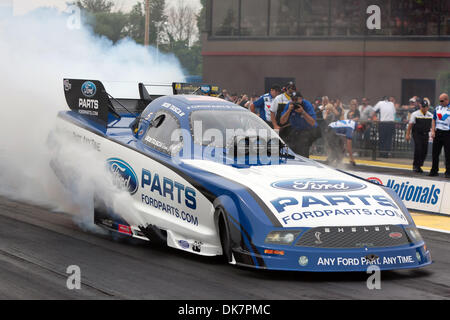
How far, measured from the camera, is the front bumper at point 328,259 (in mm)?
7781

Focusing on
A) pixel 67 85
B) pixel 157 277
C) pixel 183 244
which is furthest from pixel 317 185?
pixel 67 85

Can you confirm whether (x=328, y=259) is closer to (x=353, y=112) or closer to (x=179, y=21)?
(x=353, y=112)

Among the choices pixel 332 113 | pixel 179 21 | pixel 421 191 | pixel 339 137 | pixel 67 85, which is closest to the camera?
pixel 67 85

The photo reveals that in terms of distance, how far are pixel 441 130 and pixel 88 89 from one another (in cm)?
966

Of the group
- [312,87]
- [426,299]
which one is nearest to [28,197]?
[426,299]

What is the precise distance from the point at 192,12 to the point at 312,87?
57.5ft

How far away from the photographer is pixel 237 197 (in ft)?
27.1

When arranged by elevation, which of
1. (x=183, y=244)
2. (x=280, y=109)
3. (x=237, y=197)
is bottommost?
(x=183, y=244)

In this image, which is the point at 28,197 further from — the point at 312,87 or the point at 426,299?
the point at 312,87

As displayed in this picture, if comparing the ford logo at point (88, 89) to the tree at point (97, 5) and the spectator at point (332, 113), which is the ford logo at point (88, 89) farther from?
the spectator at point (332, 113)

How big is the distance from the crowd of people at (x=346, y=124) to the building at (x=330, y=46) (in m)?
10.6

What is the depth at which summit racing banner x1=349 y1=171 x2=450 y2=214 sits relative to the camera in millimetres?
13711

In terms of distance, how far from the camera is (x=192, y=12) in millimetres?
57062

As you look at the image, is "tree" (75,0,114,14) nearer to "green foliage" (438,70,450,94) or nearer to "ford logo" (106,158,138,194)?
"ford logo" (106,158,138,194)
